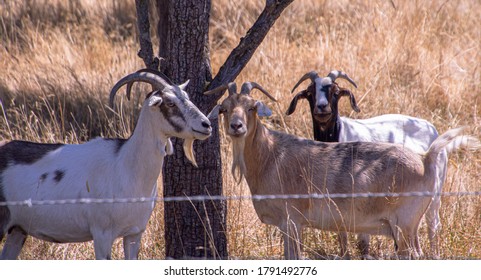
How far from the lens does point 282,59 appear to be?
12086 millimetres

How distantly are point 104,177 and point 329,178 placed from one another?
6.02ft

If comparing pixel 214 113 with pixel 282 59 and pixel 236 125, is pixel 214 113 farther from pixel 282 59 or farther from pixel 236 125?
pixel 282 59

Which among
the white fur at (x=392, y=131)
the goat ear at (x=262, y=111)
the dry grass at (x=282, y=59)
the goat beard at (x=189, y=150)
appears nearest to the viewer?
the goat beard at (x=189, y=150)

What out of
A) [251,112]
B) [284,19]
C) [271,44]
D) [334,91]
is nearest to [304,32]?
[284,19]

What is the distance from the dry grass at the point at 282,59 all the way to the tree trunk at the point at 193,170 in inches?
51.5

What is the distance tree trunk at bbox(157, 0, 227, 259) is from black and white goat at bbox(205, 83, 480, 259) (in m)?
0.22

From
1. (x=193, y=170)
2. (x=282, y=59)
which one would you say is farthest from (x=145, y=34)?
(x=282, y=59)

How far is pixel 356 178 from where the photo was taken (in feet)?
22.6

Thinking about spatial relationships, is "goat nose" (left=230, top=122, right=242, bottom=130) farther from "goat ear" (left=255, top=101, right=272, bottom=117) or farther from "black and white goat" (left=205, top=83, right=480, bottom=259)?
"goat ear" (left=255, top=101, right=272, bottom=117)

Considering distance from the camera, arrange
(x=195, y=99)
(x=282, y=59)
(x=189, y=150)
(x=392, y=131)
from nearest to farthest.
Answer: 1. (x=189, y=150)
2. (x=195, y=99)
3. (x=392, y=131)
4. (x=282, y=59)

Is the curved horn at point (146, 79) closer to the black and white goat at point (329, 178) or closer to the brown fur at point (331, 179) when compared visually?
the black and white goat at point (329, 178)

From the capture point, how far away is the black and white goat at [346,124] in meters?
8.45

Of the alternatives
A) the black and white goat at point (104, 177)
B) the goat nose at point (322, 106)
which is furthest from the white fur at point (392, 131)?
the black and white goat at point (104, 177)

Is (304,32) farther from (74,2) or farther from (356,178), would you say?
(356,178)
